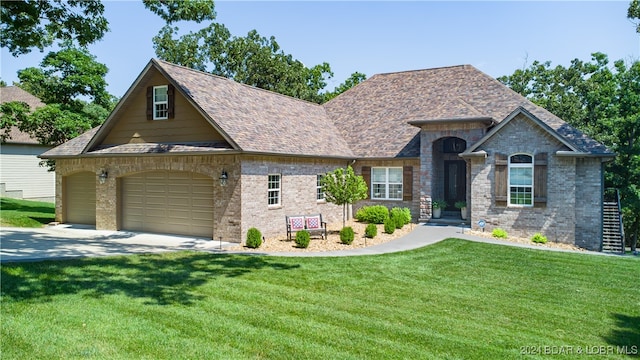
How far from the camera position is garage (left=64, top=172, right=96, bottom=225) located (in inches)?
811

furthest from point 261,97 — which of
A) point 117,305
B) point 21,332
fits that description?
point 21,332

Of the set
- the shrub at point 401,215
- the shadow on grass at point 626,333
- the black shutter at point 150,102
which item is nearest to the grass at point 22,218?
the black shutter at point 150,102

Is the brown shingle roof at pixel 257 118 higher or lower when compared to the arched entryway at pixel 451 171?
higher

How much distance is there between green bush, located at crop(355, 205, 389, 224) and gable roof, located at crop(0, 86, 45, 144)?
85.8 ft

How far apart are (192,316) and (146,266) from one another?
449 centimetres

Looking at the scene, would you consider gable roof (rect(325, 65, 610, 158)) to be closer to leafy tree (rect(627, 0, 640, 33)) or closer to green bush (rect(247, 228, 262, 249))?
leafy tree (rect(627, 0, 640, 33))

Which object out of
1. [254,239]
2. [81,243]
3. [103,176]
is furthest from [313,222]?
[103,176]

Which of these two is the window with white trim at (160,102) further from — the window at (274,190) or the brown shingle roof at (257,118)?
the window at (274,190)

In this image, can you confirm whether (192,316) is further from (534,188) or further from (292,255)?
(534,188)

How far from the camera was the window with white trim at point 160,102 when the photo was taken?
58.4 feet

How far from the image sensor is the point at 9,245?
1423cm

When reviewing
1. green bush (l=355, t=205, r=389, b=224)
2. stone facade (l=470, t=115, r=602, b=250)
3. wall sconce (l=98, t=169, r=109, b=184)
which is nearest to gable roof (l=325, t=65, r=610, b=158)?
stone facade (l=470, t=115, r=602, b=250)

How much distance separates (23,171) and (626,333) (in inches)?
1464

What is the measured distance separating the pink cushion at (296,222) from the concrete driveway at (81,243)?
106 inches
